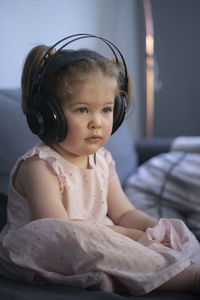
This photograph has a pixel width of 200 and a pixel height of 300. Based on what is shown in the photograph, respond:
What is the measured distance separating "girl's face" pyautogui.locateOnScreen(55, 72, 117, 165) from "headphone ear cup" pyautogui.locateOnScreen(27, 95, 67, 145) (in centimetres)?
5

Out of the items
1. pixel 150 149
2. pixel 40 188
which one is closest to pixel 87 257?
pixel 40 188

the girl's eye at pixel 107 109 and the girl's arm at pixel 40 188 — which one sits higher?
the girl's eye at pixel 107 109

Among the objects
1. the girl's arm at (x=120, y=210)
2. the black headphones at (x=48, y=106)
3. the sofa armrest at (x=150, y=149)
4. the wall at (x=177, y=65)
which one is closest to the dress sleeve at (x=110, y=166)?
the girl's arm at (x=120, y=210)

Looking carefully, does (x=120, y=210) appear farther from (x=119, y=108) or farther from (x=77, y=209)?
(x=119, y=108)

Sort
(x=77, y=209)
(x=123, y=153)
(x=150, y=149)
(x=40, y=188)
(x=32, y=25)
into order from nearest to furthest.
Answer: (x=40, y=188)
(x=77, y=209)
(x=32, y=25)
(x=123, y=153)
(x=150, y=149)

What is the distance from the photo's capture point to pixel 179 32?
2.88 m

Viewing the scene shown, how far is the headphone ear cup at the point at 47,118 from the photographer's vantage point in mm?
873

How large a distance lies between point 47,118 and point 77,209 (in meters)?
0.28

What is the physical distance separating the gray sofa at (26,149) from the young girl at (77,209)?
2 centimetres

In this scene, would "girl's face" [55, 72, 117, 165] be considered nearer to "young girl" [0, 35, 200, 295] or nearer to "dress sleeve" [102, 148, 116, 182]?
"young girl" [0, 35, 200, 295]

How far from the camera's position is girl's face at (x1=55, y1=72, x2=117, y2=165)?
3.07 ft

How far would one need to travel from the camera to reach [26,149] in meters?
1.17

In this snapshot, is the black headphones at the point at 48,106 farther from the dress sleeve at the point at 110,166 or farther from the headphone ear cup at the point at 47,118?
the dress sleeve at the point at 110,166

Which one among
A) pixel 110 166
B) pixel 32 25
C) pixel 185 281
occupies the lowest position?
pixel 185 281
